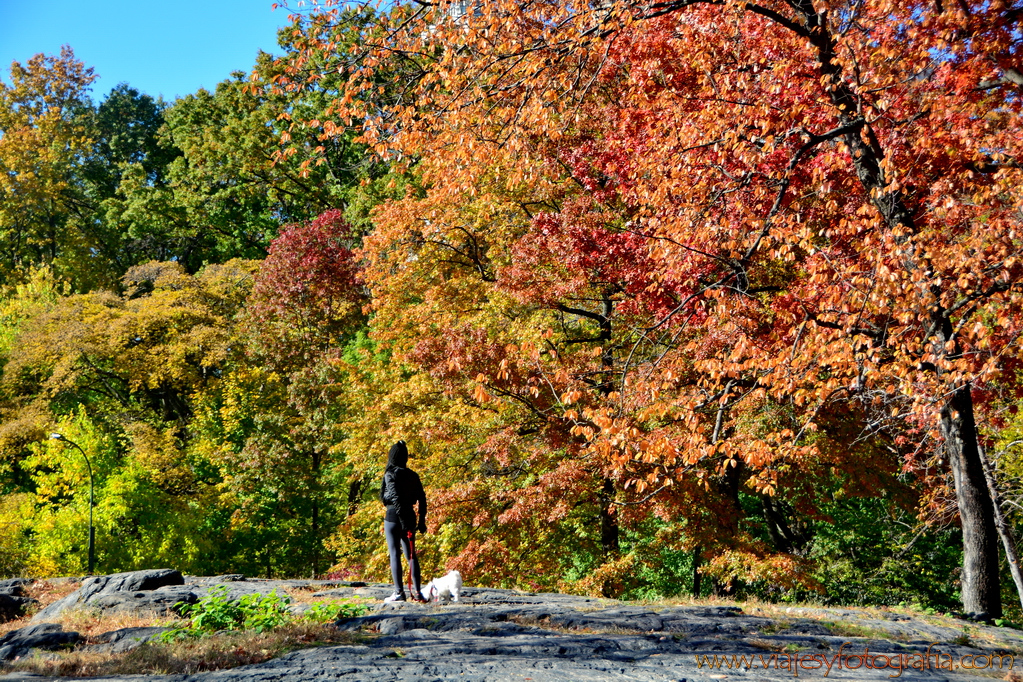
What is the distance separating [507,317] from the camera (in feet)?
56.4

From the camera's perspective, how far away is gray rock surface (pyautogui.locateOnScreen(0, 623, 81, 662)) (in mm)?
6902

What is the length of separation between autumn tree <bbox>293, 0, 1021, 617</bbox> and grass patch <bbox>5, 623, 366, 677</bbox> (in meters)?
3.84

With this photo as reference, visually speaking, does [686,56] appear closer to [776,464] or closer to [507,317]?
[507,317]

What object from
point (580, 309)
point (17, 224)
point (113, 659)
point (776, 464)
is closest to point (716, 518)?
point (776, 464)

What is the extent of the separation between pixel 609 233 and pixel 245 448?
16.4 m

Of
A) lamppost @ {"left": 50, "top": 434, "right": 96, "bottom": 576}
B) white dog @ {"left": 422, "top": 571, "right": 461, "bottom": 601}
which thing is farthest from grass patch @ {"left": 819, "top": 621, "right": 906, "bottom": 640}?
lamppost @ {"left": 50, "top": 434, "right": 96, "bottom": 576}

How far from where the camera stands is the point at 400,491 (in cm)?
922

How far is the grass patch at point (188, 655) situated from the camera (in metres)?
5.64

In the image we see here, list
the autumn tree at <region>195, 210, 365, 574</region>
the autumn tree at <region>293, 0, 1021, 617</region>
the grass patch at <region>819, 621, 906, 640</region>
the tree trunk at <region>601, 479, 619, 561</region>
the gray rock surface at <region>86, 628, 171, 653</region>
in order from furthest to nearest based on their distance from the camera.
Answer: the autumn tree at <region>195, 210, 365, 574</region> < the tree trunk at <region>601, 479, 619, 561</region> < the autumn tree at <region>293, 0, 1021, 617</region> < the grass patch at <region>819, 621, 906, 640</region> < the gray rock surface at <region>86, 628, 171, 653</region>

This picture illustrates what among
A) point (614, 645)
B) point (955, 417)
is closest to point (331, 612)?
point (614, 645)

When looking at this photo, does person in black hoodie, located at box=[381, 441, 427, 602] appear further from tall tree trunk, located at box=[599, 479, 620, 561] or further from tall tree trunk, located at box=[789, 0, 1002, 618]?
tall tree trunk, located at box=[599, 479, 620, 561]

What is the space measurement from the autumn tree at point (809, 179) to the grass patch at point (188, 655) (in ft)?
12.6

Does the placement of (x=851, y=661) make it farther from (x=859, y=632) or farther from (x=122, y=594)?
(x=122, y=594)

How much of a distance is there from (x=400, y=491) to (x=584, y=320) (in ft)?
33.5
